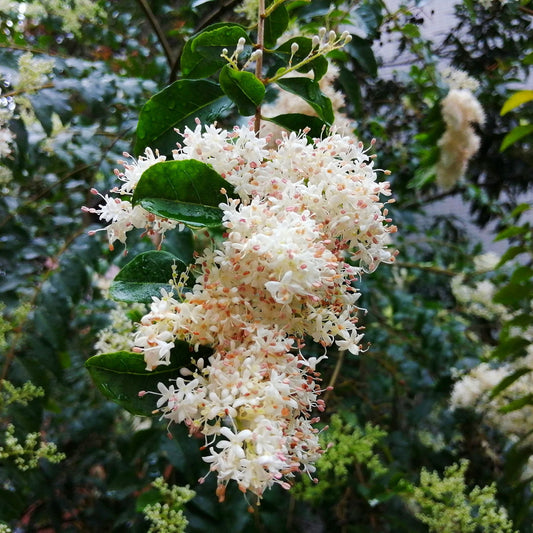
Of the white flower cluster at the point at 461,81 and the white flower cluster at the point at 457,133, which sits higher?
the white flower cluster at the point at 461,81

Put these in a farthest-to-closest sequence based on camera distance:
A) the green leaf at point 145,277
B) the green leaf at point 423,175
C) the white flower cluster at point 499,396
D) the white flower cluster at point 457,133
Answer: the green leaf at point 423,175 < the white flower cluster at point 457,133 < the white flower cluster at point 499,396 < the green leaf at point 145,277

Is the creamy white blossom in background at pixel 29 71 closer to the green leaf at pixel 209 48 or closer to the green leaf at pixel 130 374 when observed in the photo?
the green leaf at pixel 209 48

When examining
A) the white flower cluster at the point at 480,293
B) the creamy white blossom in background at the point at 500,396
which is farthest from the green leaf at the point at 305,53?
the white flower cluster at the point at 480,293

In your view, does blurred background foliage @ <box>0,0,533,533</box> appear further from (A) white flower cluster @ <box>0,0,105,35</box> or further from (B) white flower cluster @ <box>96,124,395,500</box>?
(B) white flower cluster @ <box>96,124,395,500</box>

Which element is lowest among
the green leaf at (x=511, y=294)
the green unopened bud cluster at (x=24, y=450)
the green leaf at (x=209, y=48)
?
the green leaf at (x=511, y=294)

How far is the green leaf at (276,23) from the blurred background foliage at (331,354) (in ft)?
0.95

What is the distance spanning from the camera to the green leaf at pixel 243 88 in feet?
1.93

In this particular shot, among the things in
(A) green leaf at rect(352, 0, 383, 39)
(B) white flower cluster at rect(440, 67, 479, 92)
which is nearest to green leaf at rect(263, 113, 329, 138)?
(A) green leaf at rect(352, 0, 383, 39)

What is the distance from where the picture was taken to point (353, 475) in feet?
4.44

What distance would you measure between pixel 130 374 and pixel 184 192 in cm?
18

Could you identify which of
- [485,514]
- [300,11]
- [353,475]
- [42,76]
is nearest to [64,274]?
[42,76]

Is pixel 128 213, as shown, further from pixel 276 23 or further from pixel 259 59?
pixel 276 23

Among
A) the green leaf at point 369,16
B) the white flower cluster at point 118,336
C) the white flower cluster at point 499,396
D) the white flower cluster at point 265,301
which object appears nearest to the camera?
the white flower cluster at point 265,301

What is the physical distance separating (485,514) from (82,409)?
1.10 meters
